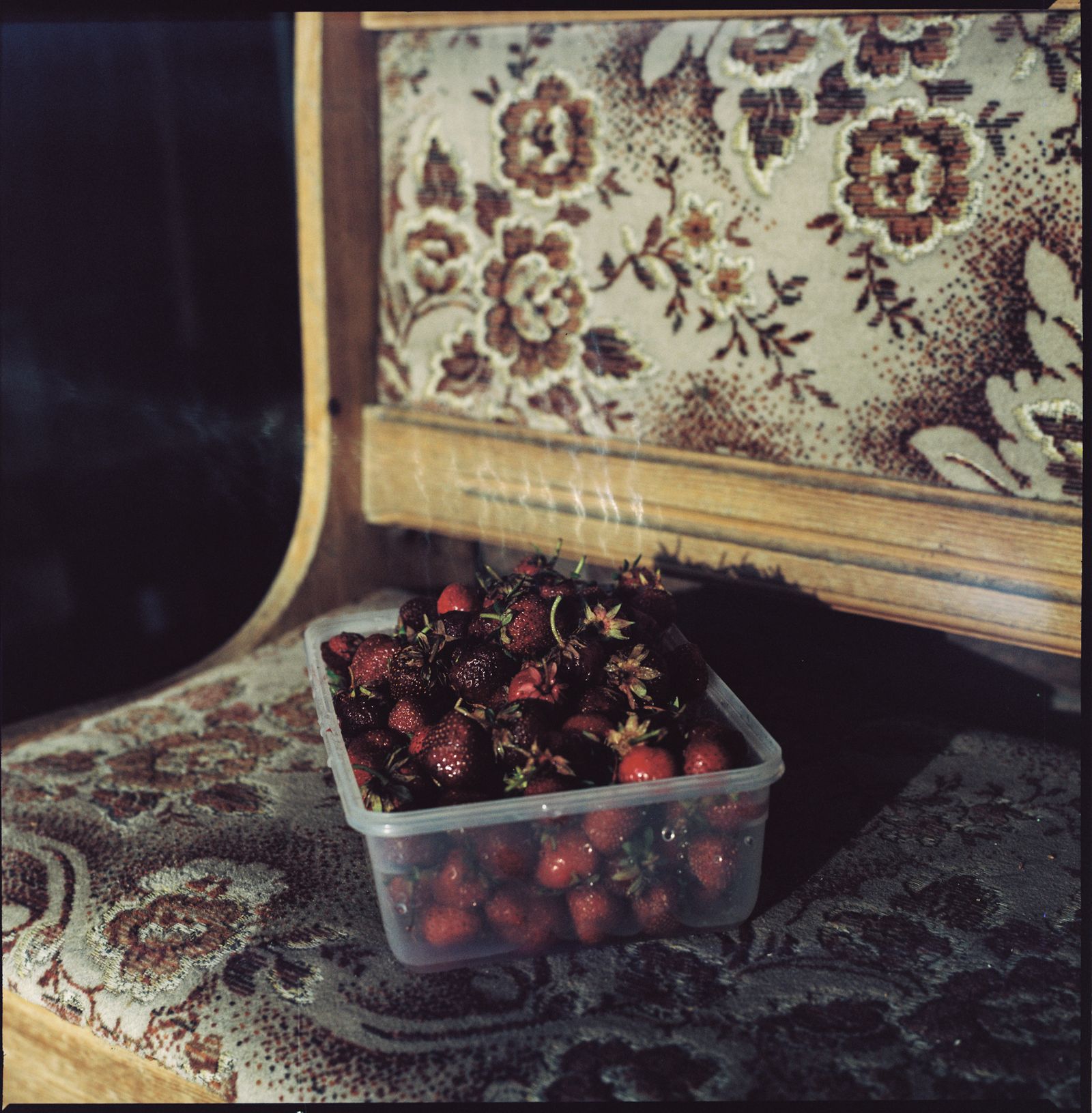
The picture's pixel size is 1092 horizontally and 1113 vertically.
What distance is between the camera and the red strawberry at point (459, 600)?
0.85 metres

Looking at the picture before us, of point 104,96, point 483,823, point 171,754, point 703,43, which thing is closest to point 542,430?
point 703,43

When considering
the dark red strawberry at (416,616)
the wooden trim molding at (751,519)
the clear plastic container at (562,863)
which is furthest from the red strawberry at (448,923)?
the wooden trim molding at (751,519)

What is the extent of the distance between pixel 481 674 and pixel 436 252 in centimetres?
69

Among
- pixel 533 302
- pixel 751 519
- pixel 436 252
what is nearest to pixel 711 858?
pixel 751 519

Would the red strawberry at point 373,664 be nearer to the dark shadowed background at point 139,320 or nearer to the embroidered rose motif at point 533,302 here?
the embroidered rose motif at point 533,302

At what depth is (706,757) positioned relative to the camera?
0.68m

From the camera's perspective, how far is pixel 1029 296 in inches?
36.5

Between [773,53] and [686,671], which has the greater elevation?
[773,53]

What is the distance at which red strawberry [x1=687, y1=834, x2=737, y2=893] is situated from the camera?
0.69 meters

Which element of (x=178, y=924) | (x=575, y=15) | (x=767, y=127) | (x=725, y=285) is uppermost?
(x=575, y=15)

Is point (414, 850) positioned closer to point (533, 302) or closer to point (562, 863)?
point (562, 863)

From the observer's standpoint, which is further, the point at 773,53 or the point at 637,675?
the point at 773,53

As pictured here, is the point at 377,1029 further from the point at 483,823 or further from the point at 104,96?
the point at 104,96

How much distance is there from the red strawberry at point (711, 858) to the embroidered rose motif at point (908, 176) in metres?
0.60
